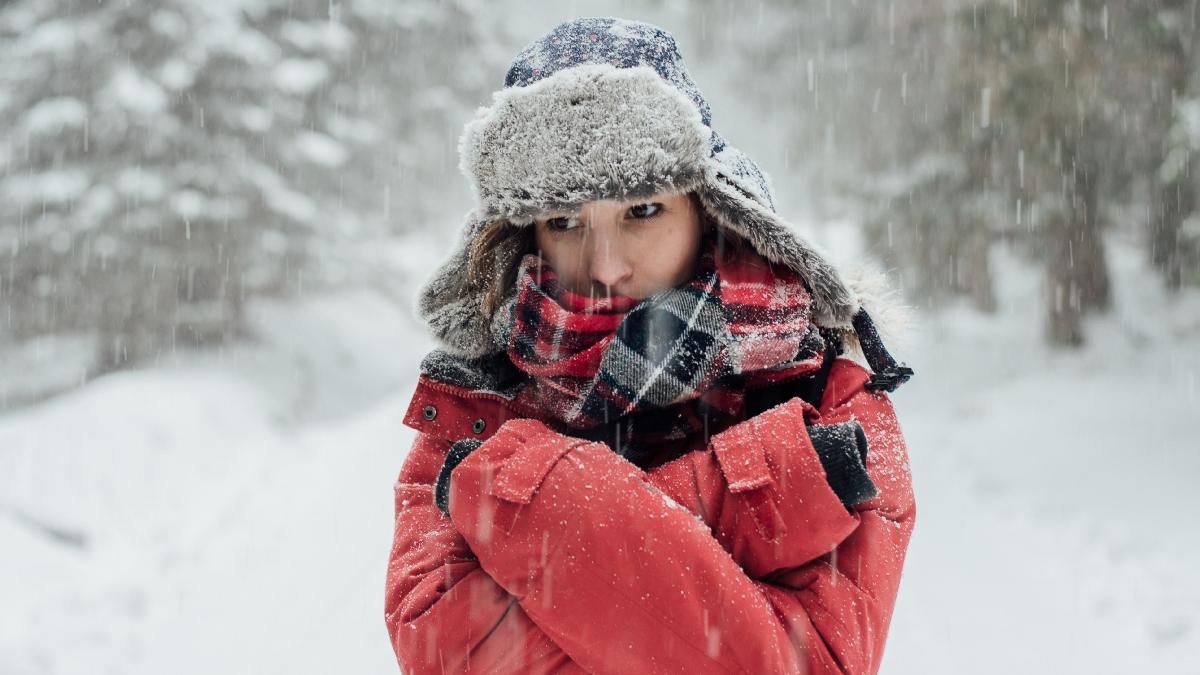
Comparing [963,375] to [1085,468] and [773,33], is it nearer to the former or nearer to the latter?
[1085,468]

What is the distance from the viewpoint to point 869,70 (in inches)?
439

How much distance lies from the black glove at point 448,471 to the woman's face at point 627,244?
1.34 ft

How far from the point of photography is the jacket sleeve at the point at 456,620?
1489 mm

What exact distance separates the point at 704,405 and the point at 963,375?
1079cm

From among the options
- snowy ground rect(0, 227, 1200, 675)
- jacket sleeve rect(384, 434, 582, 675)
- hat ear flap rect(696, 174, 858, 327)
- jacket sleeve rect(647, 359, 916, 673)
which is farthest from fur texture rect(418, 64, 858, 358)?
jacket sleeve rect(384, 434, 582, 675)

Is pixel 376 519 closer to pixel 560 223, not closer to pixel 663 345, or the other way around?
pixel 560 223

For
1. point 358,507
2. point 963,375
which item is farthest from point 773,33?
point 358,507

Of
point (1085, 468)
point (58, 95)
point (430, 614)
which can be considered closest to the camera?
point (430, 614)

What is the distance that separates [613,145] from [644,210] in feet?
0.49

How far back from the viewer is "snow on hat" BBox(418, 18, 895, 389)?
1.64 meters

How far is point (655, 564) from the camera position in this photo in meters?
1.37

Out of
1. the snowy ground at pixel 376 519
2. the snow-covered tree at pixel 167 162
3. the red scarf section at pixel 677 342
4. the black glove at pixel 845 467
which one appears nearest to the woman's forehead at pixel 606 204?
the red scarf section at pixel 677 342

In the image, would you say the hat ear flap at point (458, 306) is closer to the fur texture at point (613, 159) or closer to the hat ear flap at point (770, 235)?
the fur texture at point (613, 159)

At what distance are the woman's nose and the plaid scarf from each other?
5cm
